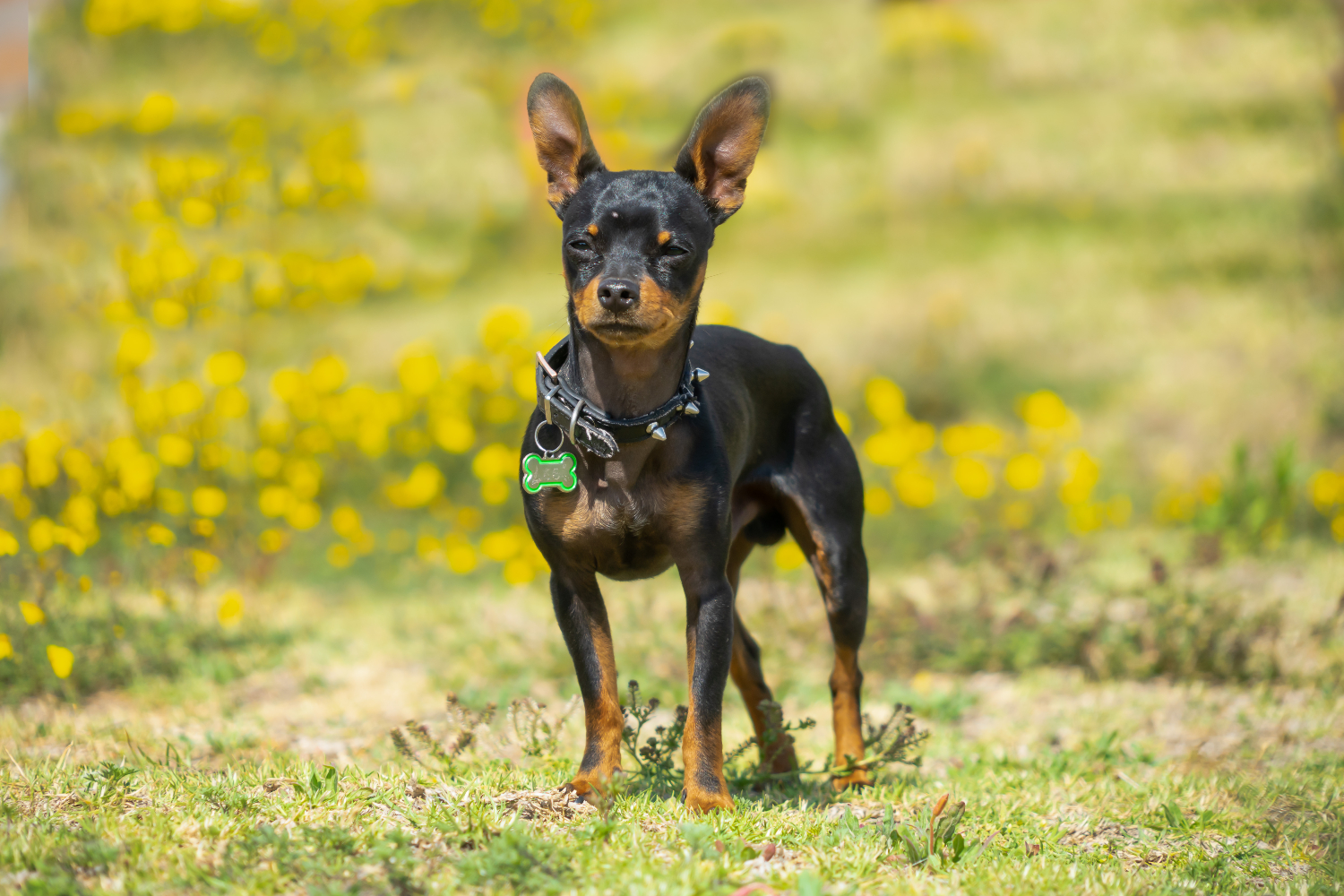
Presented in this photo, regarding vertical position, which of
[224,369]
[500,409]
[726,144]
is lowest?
[500,409]

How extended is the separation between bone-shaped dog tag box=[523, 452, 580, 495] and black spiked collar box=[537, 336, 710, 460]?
6 cm

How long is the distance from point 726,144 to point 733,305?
7.43 meters

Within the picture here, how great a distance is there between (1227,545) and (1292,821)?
3.75 metres

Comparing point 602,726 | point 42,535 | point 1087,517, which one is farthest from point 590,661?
point 1087,517

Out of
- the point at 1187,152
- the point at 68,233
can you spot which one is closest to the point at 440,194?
the point at 68,233

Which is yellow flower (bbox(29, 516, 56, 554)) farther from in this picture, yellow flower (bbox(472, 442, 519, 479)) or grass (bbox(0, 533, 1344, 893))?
yellow flower (bbox(472, 442, 519, 479))

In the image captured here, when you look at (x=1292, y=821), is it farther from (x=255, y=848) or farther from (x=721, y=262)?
(x=721, y=262)

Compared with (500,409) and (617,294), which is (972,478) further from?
(617,294)

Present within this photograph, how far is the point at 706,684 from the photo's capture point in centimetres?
316

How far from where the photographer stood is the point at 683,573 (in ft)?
10.6

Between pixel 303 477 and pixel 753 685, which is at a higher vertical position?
pixel 303 477

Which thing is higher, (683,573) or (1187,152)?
(1187,152)

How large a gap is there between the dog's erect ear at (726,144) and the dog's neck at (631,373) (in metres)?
0.45

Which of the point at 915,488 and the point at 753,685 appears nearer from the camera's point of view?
the point at 753,685
